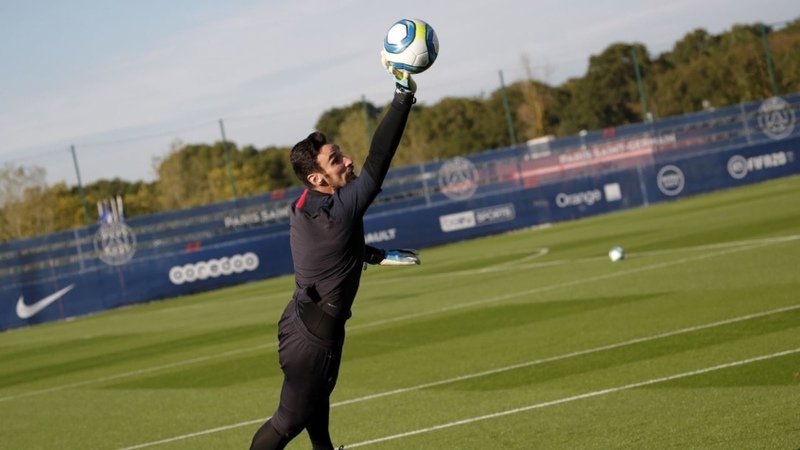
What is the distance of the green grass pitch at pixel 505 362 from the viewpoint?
29.5 ft

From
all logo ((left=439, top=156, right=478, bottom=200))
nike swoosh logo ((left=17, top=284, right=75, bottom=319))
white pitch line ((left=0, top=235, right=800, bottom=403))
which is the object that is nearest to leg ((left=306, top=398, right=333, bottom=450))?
white pitch line ((left=0, top=235, right=800, bottom=403))

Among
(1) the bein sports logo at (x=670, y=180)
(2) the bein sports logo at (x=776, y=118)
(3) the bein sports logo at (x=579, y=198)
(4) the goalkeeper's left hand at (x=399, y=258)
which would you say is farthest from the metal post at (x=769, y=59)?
(4) the goalkeeper's left hand at (x=399, y=258)

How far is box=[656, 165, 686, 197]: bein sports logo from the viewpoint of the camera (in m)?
38.5

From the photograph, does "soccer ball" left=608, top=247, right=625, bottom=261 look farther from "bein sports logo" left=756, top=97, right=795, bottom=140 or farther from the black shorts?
"bein sports logo" left=756, top=97, right=795, bottom=140

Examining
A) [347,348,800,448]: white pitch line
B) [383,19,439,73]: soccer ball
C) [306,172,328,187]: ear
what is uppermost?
[383,19,439,73]: soccer ball

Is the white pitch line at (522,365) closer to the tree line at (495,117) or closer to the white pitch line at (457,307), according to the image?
the white pitch line at (457,307)

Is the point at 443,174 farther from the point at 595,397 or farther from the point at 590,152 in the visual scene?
the point at 595,397

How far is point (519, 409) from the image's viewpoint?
9820mm

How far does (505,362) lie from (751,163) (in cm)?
2940

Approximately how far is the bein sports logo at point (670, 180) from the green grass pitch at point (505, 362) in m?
12.2

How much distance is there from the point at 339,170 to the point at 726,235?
17.3 m

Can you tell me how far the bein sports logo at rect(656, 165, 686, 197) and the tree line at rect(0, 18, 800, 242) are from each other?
7.33m

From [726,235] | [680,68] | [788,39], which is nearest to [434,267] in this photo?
[726,235]

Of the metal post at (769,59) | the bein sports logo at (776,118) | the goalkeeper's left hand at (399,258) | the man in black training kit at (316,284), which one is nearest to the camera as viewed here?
the man in black training kit at (316,284)
